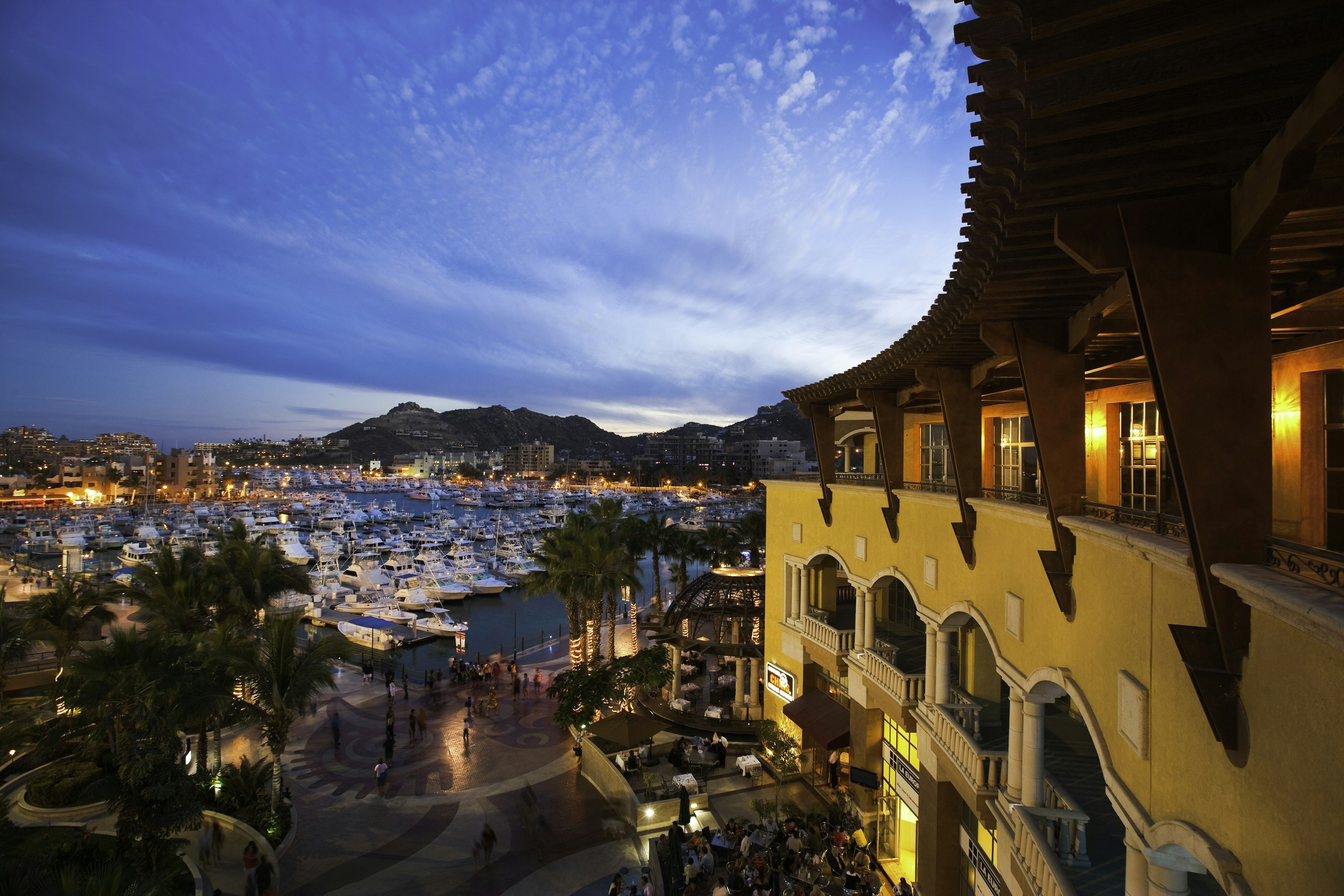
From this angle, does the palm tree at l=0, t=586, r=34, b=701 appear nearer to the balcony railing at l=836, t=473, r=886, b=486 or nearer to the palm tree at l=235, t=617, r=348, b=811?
the palm tree at l=235, t=617, r=348, b=811

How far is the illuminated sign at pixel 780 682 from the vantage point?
21.6 meters

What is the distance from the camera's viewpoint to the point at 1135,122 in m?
4.30

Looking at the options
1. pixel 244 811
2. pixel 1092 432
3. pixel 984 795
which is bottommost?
pixel 244 811

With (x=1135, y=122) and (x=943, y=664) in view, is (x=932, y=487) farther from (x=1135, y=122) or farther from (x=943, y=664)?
(x=1135, y=122)

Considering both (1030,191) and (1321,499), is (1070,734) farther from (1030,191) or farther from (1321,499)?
(1030,191)

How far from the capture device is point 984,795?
11219 millimetres

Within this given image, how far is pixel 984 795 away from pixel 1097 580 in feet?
18.8

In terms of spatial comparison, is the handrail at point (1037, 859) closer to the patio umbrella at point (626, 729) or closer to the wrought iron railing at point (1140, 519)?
A: the wrought iron railing at point (1140, 519)

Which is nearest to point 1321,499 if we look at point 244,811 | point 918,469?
point 918,469

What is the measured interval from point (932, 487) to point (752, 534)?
21.9 metres

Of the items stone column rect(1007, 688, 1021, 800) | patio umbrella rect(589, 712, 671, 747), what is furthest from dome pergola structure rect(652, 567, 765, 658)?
stone column rect(1007, 688, 1021, 800)

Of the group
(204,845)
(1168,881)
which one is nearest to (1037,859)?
(1168,881)

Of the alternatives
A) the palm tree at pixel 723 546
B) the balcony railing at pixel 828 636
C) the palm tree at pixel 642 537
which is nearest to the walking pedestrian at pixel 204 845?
the balcony railing at pixel 828 636

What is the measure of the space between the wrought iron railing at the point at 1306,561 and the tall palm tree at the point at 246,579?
2972 centimetres
